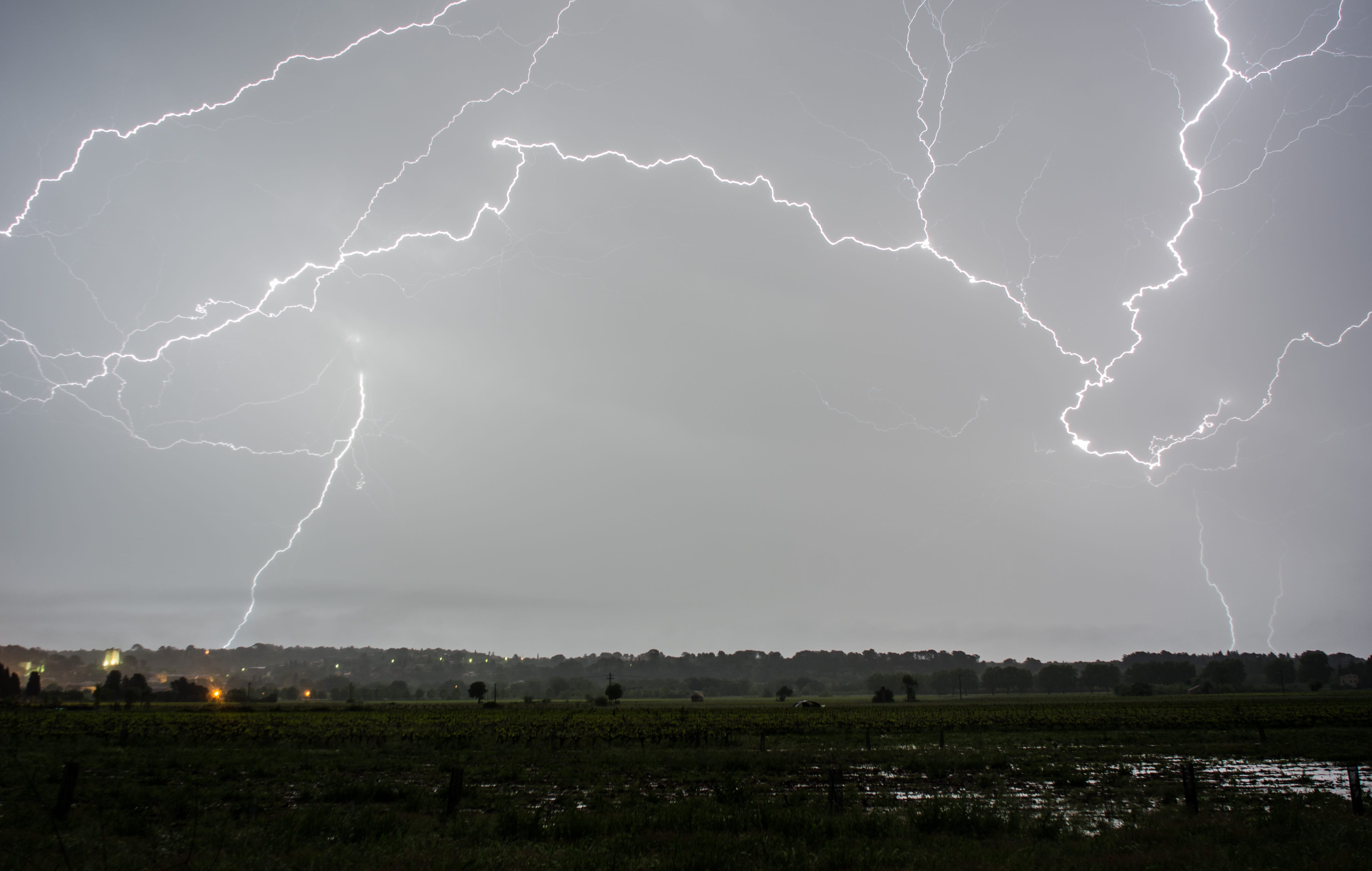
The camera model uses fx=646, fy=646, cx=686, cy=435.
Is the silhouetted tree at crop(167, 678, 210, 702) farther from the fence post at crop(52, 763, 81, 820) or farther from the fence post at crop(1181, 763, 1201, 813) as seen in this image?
the fence post at crop(1181, 763, 1201, 813)

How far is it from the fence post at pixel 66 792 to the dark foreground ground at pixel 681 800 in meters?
0.22

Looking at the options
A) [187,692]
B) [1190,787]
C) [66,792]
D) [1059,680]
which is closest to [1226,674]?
[1059,680]

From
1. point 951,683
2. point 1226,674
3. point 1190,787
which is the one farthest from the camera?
point 951,683

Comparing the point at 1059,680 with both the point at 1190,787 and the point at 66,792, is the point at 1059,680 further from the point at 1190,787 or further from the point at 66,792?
the point at 66,792

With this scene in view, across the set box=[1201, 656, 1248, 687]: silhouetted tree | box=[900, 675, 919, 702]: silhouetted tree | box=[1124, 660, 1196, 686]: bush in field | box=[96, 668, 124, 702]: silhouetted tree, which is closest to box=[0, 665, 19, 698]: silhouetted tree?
box=[96, 668, 124, 702]: silhouetted tree

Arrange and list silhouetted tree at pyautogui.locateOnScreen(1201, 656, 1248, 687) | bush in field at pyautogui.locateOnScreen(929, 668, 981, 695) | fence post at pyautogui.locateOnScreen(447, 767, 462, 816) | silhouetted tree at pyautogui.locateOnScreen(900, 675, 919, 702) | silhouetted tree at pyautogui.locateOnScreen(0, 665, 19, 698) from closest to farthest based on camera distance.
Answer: fence post at pyautogui.locateOnScreen(447, 767, 462, 816) < silhouetted tree at pyautogui.locateOnScreen(0, 665, 19, 698) < silhouetted tree at pyautogui.locateOnScreen(900, 675, 919, 702) < silhouetted tree at pyautogui.locateOnScreen(1201, 656, 1248, 687) < bush in field at pyautogui.locateOnScreen(929, 668, 981, 695)

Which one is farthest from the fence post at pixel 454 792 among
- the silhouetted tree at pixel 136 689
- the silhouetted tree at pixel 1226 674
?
the silhouetted tree at pixel 1226 674

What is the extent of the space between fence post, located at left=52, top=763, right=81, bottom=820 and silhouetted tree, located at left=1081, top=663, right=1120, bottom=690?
20803cm

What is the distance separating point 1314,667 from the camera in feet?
517

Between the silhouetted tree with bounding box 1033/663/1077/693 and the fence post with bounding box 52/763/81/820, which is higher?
the fence post with bounding box 52/763/81/820

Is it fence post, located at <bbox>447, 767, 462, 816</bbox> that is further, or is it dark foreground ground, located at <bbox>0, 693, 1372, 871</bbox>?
fence post, located at <bbox>447, 767, 462, 816</bbox>

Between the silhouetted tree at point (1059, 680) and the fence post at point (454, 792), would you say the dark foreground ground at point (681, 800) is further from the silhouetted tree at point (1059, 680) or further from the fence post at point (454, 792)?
the silhouetted tree at point (1059, 680)

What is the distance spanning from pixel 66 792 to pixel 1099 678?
21196 centimetres

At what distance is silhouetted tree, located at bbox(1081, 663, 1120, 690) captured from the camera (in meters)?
174
